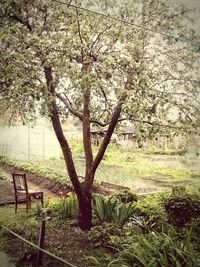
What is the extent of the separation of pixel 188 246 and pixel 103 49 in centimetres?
213

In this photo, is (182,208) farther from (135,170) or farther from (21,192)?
(21,192)

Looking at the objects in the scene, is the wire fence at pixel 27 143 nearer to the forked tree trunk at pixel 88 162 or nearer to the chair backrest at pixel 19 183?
the chair backrest at pixel 19 183

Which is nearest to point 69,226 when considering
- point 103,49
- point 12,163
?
point 12,163

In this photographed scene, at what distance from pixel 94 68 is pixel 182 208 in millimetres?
1933

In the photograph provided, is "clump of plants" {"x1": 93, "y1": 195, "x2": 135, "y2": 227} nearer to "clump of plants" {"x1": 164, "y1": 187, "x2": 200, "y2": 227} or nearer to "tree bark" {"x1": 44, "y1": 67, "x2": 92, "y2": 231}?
"tree bark" {"x1": 44, "y1": 67, "x2": 92, "y2": 231}

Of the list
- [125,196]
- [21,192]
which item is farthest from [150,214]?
[21,192]

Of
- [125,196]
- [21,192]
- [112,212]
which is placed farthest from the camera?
[125,196]

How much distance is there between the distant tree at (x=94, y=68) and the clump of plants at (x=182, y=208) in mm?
887

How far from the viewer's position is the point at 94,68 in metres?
3.37

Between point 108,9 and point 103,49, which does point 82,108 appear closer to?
point 103,49

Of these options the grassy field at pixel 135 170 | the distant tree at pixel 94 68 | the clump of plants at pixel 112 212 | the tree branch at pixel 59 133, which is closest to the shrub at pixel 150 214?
the clump of plants at pixel 112 212

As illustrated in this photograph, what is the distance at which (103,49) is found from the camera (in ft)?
11.9

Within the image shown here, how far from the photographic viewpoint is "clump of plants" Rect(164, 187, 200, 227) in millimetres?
3986

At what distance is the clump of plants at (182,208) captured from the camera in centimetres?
399
